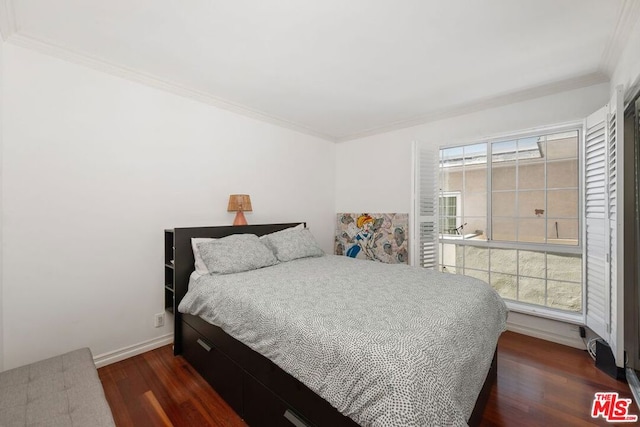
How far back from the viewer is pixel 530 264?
3135mm

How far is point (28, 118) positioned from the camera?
6.16ft

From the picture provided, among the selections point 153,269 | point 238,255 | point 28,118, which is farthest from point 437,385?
point 28,118

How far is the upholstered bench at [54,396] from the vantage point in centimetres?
121

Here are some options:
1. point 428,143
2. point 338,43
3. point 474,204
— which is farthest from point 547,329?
point 338,43

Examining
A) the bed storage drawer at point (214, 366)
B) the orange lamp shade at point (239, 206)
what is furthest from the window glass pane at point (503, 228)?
the bed storage drawer at point (214, 366)

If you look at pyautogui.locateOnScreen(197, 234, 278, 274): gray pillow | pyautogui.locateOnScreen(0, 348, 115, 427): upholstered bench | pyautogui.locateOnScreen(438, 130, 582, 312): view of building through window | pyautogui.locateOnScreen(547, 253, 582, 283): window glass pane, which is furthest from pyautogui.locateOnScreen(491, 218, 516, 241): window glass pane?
pyautogui.locateOnScreen(0, 348, 115, 427): upholstered bench

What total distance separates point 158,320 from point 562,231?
4.12m

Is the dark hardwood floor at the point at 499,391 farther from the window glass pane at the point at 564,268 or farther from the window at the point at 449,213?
the window at the point at 449,213

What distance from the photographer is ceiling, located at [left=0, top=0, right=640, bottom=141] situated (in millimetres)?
1604

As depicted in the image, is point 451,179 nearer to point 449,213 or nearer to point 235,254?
point 449,213

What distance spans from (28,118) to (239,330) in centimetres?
208

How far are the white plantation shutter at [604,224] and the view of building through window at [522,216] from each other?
14.9 inches

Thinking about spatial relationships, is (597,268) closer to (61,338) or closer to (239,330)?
(239,330)

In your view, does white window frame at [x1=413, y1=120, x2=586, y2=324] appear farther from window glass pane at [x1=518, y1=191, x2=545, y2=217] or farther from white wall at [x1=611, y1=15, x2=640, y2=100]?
white wall at [x1=611, y1=15, x2=640, y2=100]
